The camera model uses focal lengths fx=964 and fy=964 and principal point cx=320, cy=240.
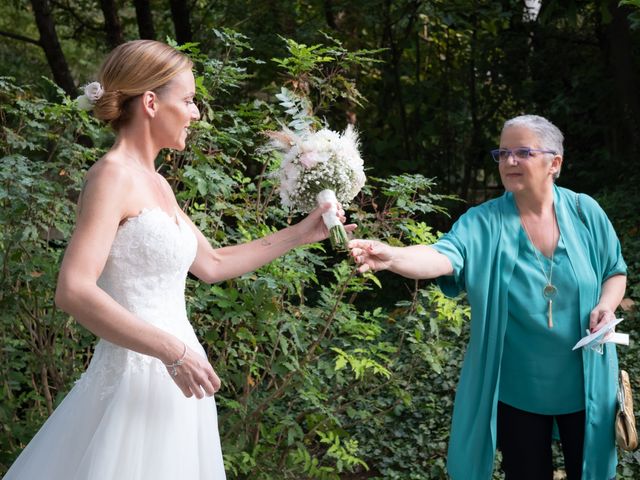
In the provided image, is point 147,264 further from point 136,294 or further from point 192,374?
point 192,374

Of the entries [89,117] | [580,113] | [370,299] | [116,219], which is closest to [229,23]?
[370,299]

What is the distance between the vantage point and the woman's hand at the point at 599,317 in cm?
355

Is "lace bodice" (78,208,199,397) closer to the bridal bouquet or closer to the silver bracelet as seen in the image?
the silver bracelet

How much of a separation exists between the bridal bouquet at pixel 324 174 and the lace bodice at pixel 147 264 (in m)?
0.55

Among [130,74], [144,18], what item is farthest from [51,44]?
[130,74]

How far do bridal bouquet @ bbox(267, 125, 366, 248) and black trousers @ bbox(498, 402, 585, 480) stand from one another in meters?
1.03

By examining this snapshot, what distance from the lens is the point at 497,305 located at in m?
3.65

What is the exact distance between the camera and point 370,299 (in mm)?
9023

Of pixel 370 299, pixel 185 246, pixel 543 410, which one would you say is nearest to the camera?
pixel 185 246

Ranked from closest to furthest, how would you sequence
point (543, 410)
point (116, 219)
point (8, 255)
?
point (116, 219), point (543, 410), point (8, 255)

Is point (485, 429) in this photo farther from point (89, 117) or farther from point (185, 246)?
point (89, 117)

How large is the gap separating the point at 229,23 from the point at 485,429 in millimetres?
6793

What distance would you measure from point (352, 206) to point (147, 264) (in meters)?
1.75

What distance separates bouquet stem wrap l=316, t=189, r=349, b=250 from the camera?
3305 millimetres
